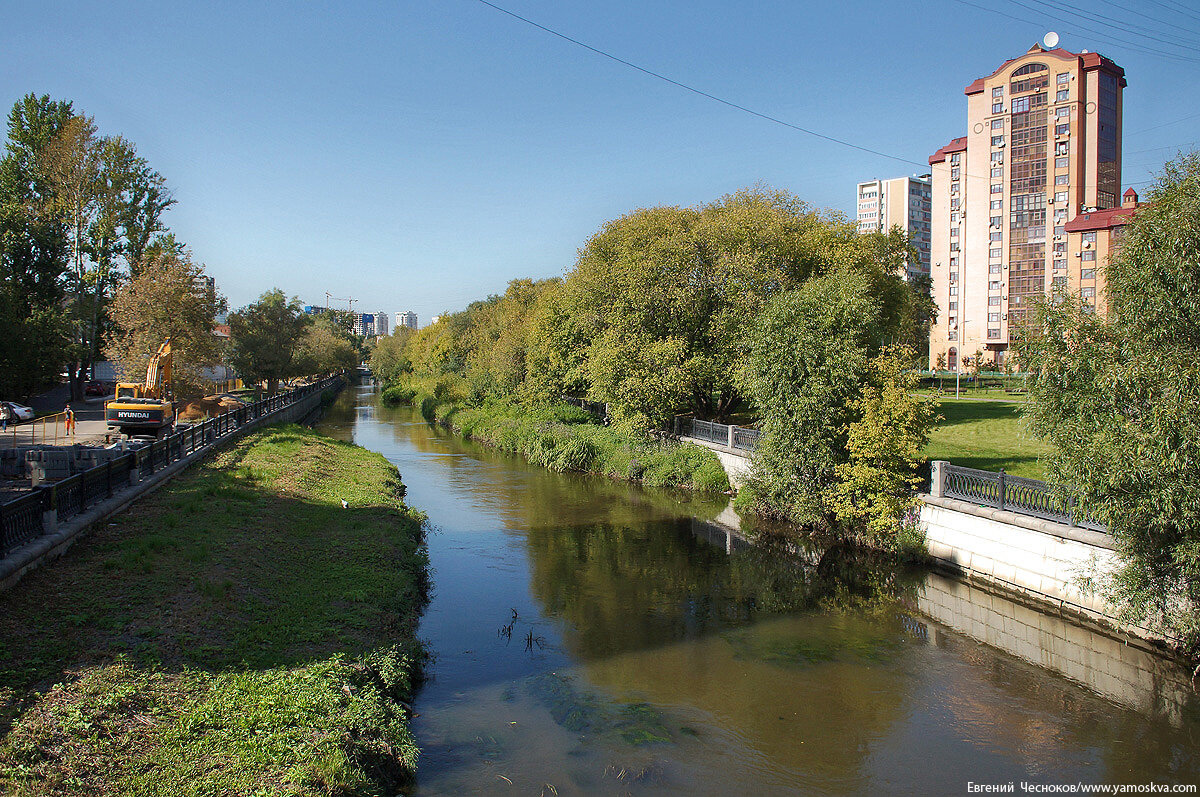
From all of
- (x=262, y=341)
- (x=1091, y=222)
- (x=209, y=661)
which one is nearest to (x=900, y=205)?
(x=1091, y=222)

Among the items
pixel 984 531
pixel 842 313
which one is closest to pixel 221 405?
pixel 842 313

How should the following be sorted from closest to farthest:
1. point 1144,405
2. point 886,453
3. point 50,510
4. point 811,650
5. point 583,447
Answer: point 1144,405, point 50,510, point 811,650, point 886,453, point 583,447

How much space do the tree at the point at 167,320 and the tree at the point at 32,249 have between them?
7904 mm

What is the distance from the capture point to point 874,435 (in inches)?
643

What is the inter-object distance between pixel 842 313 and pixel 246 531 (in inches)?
582

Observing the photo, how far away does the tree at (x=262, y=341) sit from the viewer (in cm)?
4584

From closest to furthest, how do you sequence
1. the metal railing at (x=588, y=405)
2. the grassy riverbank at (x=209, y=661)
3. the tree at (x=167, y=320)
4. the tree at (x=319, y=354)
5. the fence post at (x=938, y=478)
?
1. the grassy riverbank at (x=209, y=661)
2. the fence post at (x=938, y=478)
3. the tree at (x=167, y=320)
4. the metal railing at (x=588, y=405)
5. the tree at (x=319, y=354)

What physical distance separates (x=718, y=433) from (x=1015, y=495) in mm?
12926

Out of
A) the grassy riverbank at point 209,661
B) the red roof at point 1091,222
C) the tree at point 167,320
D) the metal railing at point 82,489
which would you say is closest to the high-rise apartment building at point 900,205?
the red roof at point 1091,222

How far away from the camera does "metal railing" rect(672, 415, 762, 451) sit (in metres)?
24.1

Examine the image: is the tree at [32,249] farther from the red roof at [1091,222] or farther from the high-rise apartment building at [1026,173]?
the red roof at [1091,222]

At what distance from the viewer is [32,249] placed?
41375 mm

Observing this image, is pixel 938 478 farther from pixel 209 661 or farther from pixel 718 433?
pixel 209 661

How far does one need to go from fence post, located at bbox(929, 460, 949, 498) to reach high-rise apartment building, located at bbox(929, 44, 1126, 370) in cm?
4741
